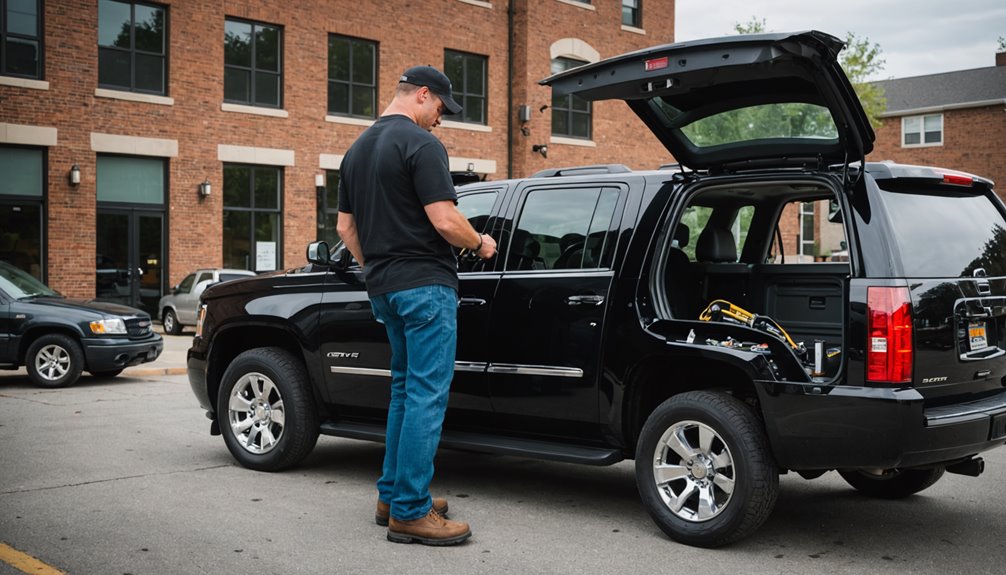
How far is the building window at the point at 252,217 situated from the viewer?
24156mm

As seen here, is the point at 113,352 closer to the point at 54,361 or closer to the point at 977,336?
the point at 54,361

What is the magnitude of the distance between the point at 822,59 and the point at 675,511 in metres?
2.22

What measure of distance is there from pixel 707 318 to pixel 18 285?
993 cm

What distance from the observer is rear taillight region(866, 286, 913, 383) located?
4.60m

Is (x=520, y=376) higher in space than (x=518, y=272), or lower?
lower

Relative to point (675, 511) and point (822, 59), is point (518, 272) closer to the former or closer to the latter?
point (675, 511)

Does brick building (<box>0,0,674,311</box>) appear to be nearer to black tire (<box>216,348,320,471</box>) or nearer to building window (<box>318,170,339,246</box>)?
building window (<box>318,170,339,246</box>)

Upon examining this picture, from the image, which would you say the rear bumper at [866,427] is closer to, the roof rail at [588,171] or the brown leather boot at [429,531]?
the brown leather boot at [429,531]

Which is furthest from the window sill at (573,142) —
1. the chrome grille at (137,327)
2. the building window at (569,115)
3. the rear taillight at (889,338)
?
the rear taillight at (889,338)

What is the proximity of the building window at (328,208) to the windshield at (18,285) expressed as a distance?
1238 centimetres

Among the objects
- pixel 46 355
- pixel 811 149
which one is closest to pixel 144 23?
pixel 46 355

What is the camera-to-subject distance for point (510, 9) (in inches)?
1137

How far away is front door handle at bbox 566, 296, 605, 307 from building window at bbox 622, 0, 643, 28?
1088 inches

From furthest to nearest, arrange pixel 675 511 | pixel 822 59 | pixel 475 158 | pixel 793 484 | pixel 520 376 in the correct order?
pixel 475 158 < pixel 793 484 < pixel 520 376 < pixel 675 511 < pixel 822 59
